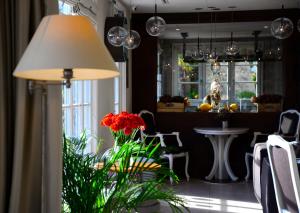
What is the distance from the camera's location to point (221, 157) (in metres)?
6.03

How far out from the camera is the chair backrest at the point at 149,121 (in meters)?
6.33

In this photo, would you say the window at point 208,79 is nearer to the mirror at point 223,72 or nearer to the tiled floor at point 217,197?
the mirror at point 223,72

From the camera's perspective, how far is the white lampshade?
1.39m

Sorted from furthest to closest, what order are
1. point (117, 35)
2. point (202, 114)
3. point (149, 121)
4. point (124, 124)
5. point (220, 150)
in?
point (202, 114), point (149, 121), point (220, 150), point (117, 35), point (124, 124)

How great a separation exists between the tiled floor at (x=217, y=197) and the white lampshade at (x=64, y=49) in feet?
10.1

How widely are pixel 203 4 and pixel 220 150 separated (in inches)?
89.5

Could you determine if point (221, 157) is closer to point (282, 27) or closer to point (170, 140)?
point (170, 140)

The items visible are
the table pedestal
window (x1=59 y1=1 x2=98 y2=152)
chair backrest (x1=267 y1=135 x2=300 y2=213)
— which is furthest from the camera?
the table pedestal

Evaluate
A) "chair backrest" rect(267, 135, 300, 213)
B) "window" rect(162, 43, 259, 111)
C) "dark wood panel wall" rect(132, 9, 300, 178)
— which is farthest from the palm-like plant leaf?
"window" rect(162, 43, 259, 111)

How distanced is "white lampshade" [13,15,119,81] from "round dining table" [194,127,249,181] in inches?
178

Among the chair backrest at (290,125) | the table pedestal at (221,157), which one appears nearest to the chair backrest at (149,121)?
the table pedestal at (221,157)

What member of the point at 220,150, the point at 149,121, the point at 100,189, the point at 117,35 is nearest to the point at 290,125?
the point at 220,150

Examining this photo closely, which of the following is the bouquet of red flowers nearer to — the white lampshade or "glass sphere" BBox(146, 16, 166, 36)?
the white lampshade

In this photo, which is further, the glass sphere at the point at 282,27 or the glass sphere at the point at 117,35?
the glass sphere at the point at 282,27
